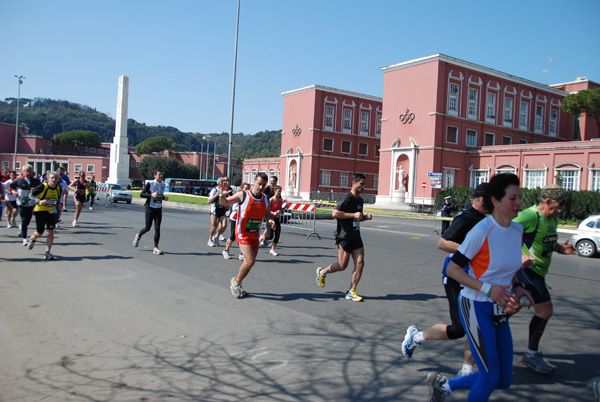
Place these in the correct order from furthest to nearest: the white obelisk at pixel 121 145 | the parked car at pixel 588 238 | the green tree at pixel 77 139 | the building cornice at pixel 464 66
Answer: the green tree at pixel 77 139 < the white obelisk at pixel 121 145 < the building cornice at pixel 464 66 < the parked car at pixel 588 238

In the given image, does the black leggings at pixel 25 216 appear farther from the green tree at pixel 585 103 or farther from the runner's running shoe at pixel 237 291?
the green tree at pixel 585 103

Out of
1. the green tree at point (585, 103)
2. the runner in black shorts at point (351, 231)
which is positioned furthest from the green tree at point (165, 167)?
the runner in black shorts at point (351, 231)

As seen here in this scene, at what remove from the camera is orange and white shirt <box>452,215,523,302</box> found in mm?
3195

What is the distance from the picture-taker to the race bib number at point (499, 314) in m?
3.18

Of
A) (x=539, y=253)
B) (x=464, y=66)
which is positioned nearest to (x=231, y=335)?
(x=539, y=253)

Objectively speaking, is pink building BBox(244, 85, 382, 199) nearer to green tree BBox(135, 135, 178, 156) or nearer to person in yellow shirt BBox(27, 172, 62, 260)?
person in yellow shirt BBox(27, 172, 62, 260)

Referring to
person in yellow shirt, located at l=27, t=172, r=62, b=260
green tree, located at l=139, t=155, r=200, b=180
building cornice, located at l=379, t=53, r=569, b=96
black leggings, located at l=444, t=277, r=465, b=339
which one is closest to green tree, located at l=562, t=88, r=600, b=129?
building cornice, located at l=379, t=53, r=569, b=96

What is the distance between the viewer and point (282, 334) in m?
5.37

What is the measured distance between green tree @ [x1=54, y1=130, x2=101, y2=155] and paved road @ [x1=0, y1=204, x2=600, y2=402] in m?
106

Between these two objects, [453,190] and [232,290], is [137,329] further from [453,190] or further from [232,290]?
[453,190]

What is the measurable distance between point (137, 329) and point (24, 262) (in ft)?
17.5

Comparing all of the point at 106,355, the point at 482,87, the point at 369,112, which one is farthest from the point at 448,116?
the point at 106,355

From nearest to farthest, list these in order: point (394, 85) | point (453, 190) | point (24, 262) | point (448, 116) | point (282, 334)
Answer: point (282, 334) < point (24, 262) < point (453, 190) < point (448, 116) < point (394, 85)

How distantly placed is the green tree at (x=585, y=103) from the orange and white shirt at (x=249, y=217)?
147 feet
